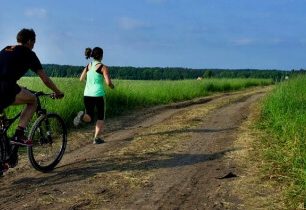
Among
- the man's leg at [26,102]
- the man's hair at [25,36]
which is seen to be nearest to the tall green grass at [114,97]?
the man's leg at [26,102]

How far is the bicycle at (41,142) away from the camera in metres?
7.25

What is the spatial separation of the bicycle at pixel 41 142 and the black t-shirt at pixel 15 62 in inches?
20.5

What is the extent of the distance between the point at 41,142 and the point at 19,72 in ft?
4.76

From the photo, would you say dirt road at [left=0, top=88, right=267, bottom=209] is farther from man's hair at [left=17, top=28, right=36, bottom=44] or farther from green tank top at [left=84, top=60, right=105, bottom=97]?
man's hair at [left=17, top=28, right=36, bottom=44]

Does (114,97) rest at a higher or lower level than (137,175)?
higher

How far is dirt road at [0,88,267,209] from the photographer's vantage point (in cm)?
625

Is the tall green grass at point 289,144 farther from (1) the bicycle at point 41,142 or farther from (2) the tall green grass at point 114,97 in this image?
(2) the tall green grass at point 114,97

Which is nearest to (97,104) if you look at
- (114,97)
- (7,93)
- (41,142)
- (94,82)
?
(94,82)

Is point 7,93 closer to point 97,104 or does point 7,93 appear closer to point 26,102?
point 26,102

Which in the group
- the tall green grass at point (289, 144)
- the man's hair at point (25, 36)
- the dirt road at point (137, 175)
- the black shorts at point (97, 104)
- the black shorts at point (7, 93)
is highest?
the man's hair at point (25, 36)

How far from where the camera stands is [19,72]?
7.15 m

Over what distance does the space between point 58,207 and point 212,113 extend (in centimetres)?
1136

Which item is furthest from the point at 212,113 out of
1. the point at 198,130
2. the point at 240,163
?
the point at 240,163

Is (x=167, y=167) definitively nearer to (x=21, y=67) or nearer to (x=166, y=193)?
(x=166, y=193)
